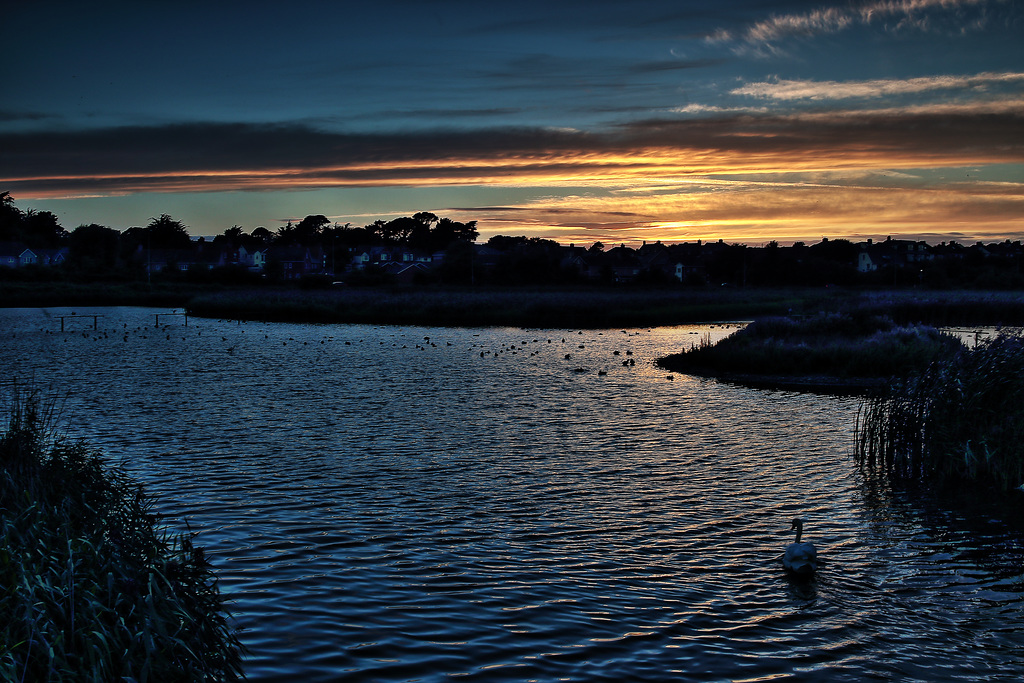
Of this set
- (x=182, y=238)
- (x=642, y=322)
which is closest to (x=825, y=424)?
(x=642, y=322)

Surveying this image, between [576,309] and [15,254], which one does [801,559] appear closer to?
[576,309]

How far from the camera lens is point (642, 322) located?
64.7 m

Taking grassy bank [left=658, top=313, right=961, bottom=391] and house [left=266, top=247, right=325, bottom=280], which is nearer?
grassy bank [left=658, top=313, right=961, bottom=391]

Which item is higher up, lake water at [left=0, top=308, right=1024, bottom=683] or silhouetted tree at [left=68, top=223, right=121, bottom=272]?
silhouetted tree at [left=68, top=223, right=121, bottom=272]

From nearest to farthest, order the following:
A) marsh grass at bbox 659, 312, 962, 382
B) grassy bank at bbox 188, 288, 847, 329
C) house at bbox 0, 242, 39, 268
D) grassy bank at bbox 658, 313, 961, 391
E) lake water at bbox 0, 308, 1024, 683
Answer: lake water at bbox 0, 308, 1024, 683 → grassy bank at bbox 658, 313, 961, 391 → marsh grass at bbox 659, 312, 962, 382 → grassy bank at bbox 188, 288, 847, 329 → house at bbox 0, 242, 39, 268

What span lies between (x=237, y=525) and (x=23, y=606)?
5.97 metres

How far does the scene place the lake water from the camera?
816 centimetres

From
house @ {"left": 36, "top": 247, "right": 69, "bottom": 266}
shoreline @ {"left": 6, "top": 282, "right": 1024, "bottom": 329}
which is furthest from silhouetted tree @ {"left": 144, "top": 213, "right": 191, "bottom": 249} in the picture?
shoreline @ {"left": 6, "top": 282, "right": 1024, "bottom": 329}

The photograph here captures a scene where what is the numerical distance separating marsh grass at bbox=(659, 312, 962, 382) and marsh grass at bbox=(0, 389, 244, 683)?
2708 centimetres

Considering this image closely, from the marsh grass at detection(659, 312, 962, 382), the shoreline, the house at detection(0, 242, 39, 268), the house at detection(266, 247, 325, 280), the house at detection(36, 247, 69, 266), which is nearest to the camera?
the marsh grass at detection(659, 312, 962, 382)

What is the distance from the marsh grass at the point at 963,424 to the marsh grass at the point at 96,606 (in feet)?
44.4

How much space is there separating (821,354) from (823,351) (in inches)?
10.7

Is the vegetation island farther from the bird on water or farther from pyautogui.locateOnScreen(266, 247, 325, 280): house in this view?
pyautogui.locateOnScreen(266, 247, 325, 280): house

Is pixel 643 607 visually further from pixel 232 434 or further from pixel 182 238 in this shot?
pixel 182 238
